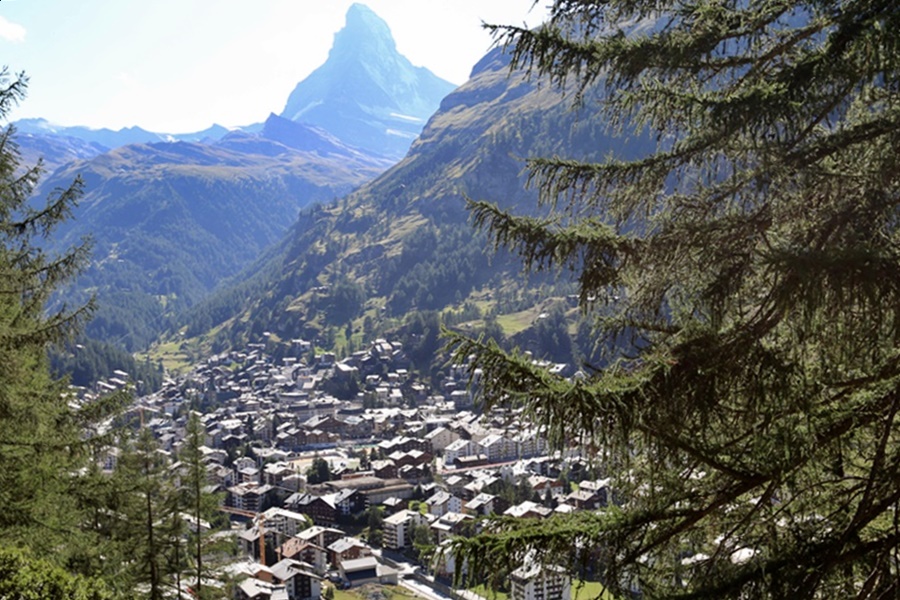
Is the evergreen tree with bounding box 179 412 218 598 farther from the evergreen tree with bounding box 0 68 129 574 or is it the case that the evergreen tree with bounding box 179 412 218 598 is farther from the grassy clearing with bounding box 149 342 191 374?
the grassy clearing with bounding box 149 342 191 374

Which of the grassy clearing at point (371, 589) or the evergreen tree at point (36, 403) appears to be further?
the grassy clearing at point (371, 589)

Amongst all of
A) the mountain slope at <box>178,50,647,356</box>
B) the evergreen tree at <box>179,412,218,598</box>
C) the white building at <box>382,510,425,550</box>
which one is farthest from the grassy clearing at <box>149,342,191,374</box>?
the evergreen tree at <box>179,412,218,598</box>

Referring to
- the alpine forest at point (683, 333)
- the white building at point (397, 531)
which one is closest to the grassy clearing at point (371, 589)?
the white building at point (397, 531)

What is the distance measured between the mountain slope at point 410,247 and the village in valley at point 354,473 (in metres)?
25.6

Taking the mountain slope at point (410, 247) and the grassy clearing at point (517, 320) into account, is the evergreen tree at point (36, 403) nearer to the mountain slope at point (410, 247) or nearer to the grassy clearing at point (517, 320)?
the grassy clearing at point (517, 320)

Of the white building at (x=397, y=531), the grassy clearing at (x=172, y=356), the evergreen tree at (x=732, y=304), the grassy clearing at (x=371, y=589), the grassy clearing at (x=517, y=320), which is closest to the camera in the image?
the evergreen tree at (x=732, y=304)

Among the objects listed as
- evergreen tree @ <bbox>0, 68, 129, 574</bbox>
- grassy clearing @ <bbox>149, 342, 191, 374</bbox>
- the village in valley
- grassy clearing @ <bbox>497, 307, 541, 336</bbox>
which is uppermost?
evergreen tree @ <bbox>0, 68, 129, 574</bbox>

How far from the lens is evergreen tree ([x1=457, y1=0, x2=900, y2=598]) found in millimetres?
3936

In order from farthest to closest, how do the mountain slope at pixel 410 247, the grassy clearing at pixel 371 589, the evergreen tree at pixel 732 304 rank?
1. the mountain slope at pixel 410 247
2. the grassy clearing at pixel 371 589
3. the evergreen tree at pixel 732 304

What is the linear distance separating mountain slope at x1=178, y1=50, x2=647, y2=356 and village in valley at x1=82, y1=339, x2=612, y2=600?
25554 millimetres

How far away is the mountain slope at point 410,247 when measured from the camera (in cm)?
12838

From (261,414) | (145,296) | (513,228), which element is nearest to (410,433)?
(261,414)

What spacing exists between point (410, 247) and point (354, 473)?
8722 centimetres

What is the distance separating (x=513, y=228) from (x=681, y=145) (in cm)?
129
